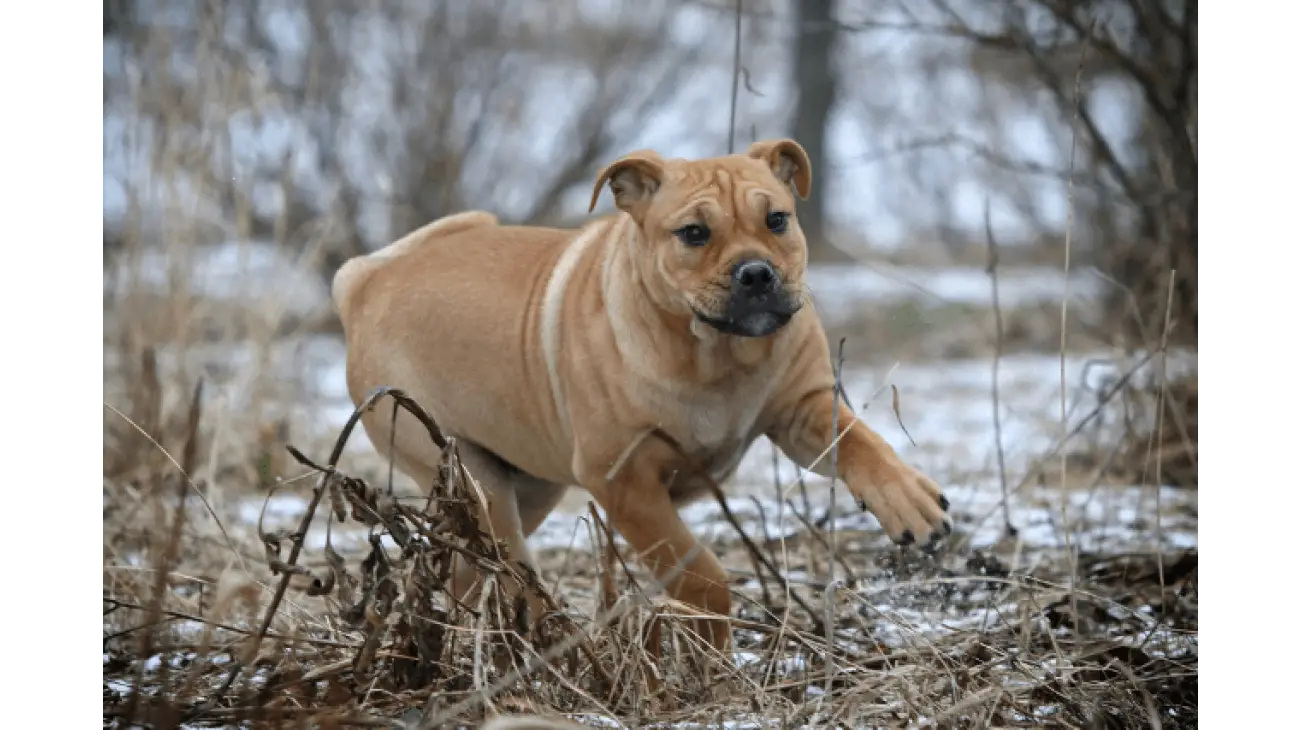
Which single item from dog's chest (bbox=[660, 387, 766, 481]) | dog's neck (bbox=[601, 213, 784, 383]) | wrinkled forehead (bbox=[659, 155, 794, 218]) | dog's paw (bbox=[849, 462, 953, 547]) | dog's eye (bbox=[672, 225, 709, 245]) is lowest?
dog's paw (bbox=[849, 462, 953, 547])

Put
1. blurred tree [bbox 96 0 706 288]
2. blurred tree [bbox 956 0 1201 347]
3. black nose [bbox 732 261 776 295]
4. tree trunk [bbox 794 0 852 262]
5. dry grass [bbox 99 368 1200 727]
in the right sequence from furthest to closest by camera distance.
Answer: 1. tree trunk [bbox 794 0 852 262]
2. blurred tree [bbox 96 0 706 288]
3. blurred tree [bbox 956 0 1201 347]
4. black nose [bbox 732 261 776 295]
5. dry grass [bbox 99 368 1200 727]

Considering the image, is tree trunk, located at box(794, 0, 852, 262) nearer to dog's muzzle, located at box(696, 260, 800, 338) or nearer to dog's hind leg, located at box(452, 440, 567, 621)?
dog's hind leg, located at box(452, 440, 567, 621)

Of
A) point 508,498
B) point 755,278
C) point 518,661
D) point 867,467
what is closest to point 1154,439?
point 867,467

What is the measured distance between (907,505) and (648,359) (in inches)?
30.9

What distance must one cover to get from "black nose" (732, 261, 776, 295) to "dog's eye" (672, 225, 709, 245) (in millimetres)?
198

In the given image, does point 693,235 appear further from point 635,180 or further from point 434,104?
point 434,104

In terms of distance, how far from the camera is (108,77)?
5.07m

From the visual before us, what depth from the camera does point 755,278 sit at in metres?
2.99

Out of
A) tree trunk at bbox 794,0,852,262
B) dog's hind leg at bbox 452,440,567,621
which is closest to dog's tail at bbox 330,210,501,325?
dog's hind leg at bbox 452,440,567,621

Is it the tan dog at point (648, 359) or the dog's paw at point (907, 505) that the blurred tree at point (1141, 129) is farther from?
the dog's paw at point (907, 505)

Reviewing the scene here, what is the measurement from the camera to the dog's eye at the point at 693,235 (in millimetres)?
3158

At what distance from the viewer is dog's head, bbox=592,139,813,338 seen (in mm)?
3016

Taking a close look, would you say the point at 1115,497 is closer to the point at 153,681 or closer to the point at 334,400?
the point at 153,681
